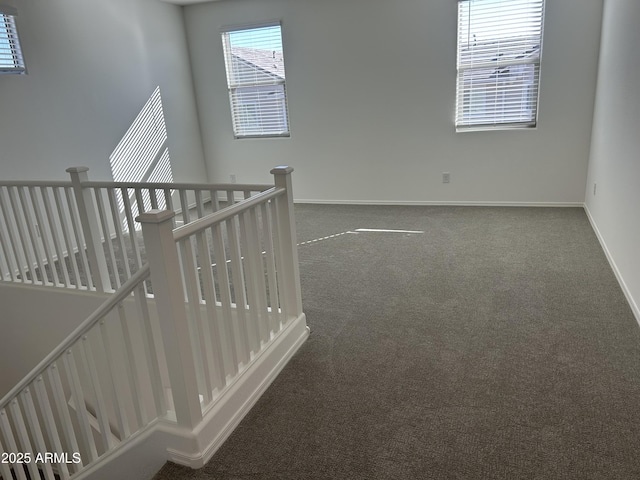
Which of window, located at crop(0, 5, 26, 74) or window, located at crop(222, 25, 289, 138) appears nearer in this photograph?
window, located at crop(0, 5, 26, 74)

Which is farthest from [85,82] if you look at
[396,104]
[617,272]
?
[617,272]

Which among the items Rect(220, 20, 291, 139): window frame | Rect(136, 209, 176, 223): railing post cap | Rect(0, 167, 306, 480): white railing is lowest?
Rect(0, 167, 306, 480): white railing

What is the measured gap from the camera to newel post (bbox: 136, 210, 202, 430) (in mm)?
1527

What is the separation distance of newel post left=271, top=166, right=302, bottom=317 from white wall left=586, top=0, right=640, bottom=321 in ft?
6.25

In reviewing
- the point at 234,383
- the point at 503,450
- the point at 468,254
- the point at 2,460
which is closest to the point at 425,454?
the point at 503,450

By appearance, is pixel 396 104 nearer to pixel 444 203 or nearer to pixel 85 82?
pixel 444 203

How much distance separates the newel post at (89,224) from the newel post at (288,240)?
1284 mm

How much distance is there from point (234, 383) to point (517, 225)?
137 inches

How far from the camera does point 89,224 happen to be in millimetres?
2990

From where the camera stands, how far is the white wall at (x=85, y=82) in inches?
159

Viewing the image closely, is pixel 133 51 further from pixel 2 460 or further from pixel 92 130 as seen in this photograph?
pixel 2 460

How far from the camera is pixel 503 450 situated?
1.70 meters

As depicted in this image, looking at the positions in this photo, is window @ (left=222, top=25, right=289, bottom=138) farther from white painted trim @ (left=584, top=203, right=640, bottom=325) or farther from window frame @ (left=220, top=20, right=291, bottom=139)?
white painted trim @ (left=584, top=203, right=640, bottom=325)

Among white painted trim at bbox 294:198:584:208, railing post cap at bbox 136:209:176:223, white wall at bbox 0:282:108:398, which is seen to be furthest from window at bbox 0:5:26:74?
railing post cap at bbox 136:209:176:223
